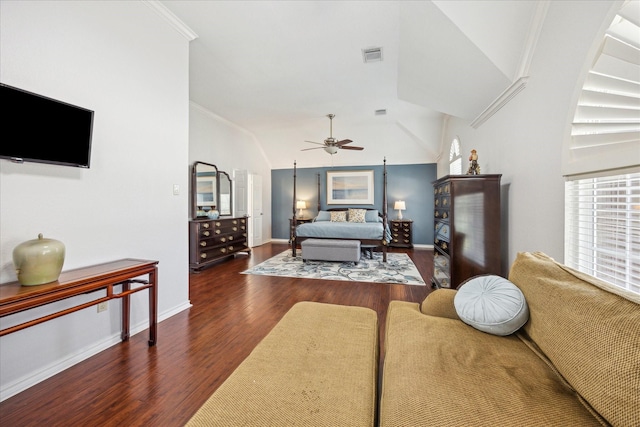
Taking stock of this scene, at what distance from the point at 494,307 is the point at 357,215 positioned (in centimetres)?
547

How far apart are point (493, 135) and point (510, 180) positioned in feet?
2.34

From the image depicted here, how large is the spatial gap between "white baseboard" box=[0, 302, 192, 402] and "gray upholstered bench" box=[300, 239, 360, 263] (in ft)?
9.73

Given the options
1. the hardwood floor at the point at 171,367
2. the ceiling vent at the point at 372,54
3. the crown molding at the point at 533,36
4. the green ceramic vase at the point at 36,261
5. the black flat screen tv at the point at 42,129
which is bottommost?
the hardwood floor at the point at 171,367

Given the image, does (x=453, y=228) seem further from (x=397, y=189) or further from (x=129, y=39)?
(x=397, y=189)

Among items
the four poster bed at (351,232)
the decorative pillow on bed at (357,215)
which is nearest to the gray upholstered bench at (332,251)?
the four poster bed at (351,232)

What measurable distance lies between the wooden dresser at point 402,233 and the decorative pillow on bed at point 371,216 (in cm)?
44

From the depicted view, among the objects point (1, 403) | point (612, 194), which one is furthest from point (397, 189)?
point (1, 403)

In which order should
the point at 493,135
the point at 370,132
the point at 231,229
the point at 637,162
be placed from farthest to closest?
the point at 370,132 → the point at 231,229 → the point at 493,135 → the point at 637,162

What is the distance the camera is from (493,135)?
3002mm

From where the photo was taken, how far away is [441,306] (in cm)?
170

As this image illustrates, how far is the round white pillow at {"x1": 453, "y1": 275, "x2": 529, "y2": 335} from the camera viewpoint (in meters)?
1.30

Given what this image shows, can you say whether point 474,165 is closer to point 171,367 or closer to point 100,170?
point 171,367

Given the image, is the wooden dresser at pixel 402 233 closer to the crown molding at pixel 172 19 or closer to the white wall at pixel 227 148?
the white wall at pixel 227 148

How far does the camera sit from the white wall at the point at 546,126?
167 cm
